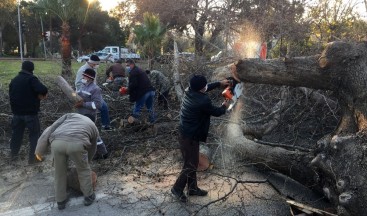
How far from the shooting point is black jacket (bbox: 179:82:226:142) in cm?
464

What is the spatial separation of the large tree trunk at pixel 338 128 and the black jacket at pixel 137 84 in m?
3.26

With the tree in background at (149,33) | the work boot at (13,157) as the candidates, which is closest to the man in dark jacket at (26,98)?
the work boot at (13,157)

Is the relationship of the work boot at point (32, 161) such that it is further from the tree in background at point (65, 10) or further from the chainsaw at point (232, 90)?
the tree in background at point (65, 10)

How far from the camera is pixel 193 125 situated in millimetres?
4770

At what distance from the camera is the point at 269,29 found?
49.4 ft

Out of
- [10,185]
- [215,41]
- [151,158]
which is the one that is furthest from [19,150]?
[215,41]

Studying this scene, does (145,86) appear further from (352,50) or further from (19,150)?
(352,50)

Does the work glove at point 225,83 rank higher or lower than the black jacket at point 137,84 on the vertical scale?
higher

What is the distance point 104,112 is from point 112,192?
2.68m

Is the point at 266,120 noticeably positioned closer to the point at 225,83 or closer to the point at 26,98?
the point at 225,83

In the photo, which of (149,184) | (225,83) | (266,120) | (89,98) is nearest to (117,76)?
(89,98)

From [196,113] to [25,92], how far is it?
3129 mm

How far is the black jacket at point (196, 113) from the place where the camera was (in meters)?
4.64

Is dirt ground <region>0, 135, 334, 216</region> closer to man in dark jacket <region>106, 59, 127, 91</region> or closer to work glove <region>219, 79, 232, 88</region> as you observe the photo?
work glove <region>219, 79, 232, 88</region>
